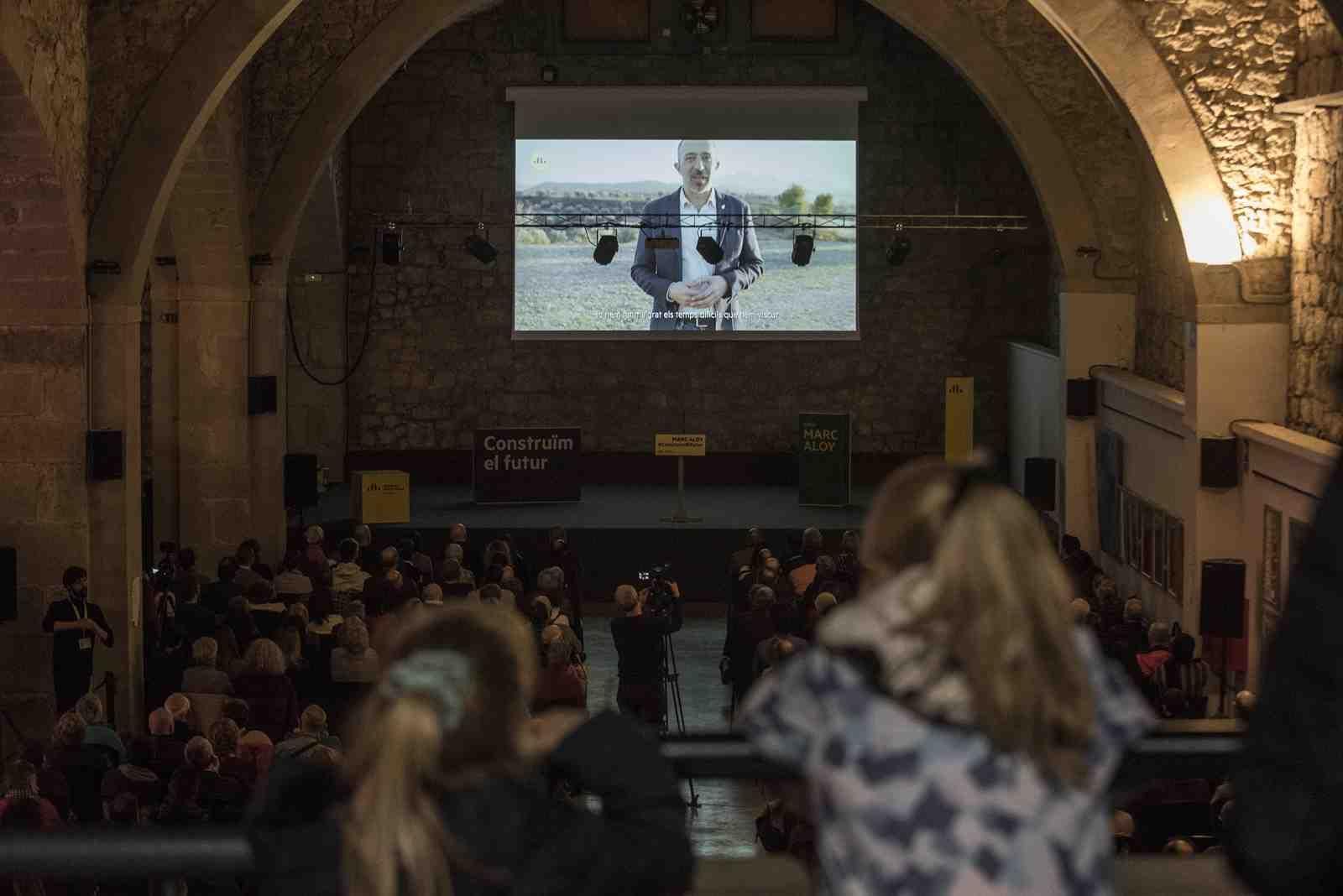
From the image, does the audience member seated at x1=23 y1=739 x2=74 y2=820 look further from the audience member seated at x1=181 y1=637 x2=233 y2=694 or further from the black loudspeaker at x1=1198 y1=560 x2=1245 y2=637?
the black loudspeaker at x1=1198 y1=560 x2=1245 y2=637

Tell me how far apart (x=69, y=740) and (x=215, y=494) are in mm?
7763

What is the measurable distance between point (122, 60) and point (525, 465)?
28.1 feet

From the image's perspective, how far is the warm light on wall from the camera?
11.8 meters

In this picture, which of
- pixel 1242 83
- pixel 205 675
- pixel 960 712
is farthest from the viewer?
pixel 1242 83

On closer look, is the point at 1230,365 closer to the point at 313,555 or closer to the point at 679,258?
the point at 313,555

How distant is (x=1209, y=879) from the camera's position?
3.08 meters

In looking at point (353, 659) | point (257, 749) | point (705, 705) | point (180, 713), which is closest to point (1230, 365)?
point (705, 705)

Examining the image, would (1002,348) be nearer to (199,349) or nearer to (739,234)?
(739,234)

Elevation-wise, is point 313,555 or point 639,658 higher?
point 313,555

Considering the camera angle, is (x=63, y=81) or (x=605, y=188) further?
(x=605, y=188)

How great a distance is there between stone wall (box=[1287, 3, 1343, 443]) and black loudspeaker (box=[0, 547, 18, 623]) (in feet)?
24.8

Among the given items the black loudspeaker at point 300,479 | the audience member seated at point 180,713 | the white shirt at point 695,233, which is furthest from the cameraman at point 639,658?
the white shirt at point 695,233

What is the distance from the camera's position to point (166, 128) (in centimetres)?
1197

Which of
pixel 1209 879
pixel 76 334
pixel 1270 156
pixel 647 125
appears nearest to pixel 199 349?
pixel 76 334
